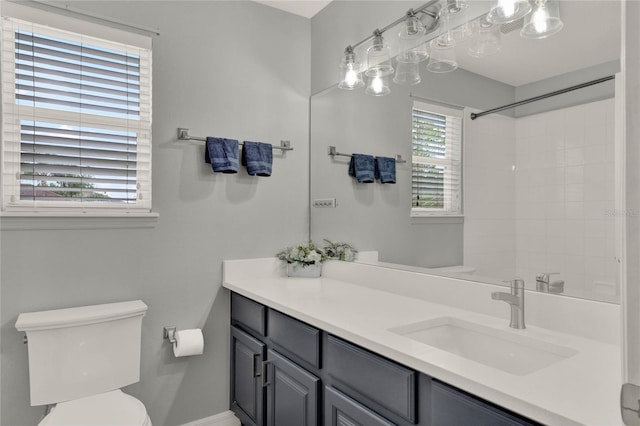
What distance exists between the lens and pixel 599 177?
4.15ft

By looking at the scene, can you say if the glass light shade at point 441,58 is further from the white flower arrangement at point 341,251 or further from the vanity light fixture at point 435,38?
the white flower arrangement at point 341,251

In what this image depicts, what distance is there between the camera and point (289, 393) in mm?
1686

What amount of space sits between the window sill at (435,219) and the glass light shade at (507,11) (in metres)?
0.80

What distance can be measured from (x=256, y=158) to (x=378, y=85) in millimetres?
827

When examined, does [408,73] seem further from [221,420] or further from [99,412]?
[221,420]

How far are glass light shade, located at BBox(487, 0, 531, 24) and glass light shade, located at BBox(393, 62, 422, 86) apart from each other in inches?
16.4

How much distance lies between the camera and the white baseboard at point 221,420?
7.43 feet

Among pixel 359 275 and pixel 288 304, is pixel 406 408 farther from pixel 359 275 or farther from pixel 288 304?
pixel 359 275

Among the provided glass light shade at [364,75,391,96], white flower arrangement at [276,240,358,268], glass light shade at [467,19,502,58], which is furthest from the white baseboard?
glass light shade at [467,19,502,58]

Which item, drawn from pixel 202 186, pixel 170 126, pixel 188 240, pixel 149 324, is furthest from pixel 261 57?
pixel 149 324

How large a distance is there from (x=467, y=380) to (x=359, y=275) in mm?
1287

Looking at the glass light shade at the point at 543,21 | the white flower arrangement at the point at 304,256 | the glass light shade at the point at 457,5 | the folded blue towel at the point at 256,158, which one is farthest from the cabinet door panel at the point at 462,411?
the folded blue towel at the point at 256,158

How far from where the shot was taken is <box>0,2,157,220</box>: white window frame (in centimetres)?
180

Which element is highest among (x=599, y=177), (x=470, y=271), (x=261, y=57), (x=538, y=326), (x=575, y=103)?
(x=261, y=57)
